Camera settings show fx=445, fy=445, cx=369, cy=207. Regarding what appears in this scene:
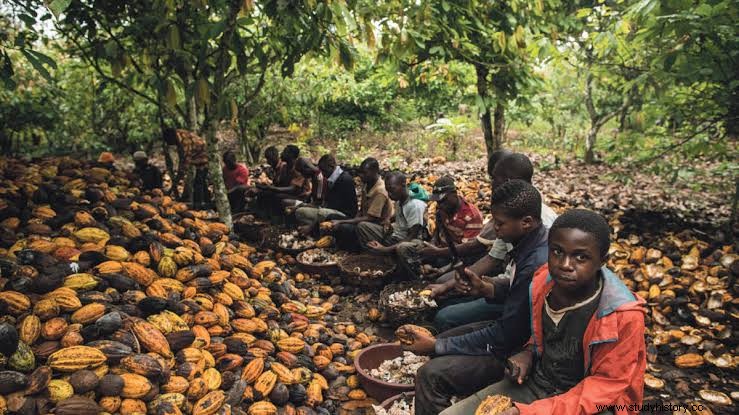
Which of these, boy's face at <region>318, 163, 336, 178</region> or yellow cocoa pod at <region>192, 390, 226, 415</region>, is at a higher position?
boy's face at <region>318, 163, 336, 178</region>

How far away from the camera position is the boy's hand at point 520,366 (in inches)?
73.7

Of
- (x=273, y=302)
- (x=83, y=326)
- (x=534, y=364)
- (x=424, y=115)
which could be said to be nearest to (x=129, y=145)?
(x=424, y=115)

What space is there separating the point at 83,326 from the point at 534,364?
2112 millimetres

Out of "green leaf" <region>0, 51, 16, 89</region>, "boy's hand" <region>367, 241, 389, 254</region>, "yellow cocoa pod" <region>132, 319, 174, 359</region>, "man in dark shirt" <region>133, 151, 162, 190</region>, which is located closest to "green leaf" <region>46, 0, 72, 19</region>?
"green leaf" <region>0, 51, 16, 89</region>

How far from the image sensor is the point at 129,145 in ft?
33.9

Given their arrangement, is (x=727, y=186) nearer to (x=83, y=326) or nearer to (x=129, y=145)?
(x=83, y=326)

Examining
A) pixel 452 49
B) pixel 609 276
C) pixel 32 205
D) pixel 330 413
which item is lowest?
pixel 330 413

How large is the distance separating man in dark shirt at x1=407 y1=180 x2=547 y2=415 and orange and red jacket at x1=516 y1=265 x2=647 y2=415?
47cm

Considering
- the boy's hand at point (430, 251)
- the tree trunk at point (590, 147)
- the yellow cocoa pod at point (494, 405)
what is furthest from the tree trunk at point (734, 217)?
the tree trunk at point (590, 147)

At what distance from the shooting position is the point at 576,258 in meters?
1.60

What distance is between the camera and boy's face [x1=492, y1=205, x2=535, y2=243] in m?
2.15

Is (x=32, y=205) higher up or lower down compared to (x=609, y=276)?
higher up

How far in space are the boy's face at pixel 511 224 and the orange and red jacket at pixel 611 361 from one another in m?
0.56

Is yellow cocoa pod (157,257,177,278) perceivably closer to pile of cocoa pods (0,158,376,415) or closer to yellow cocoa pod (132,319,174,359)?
pile of cocoa pods (0,158,376,415)
